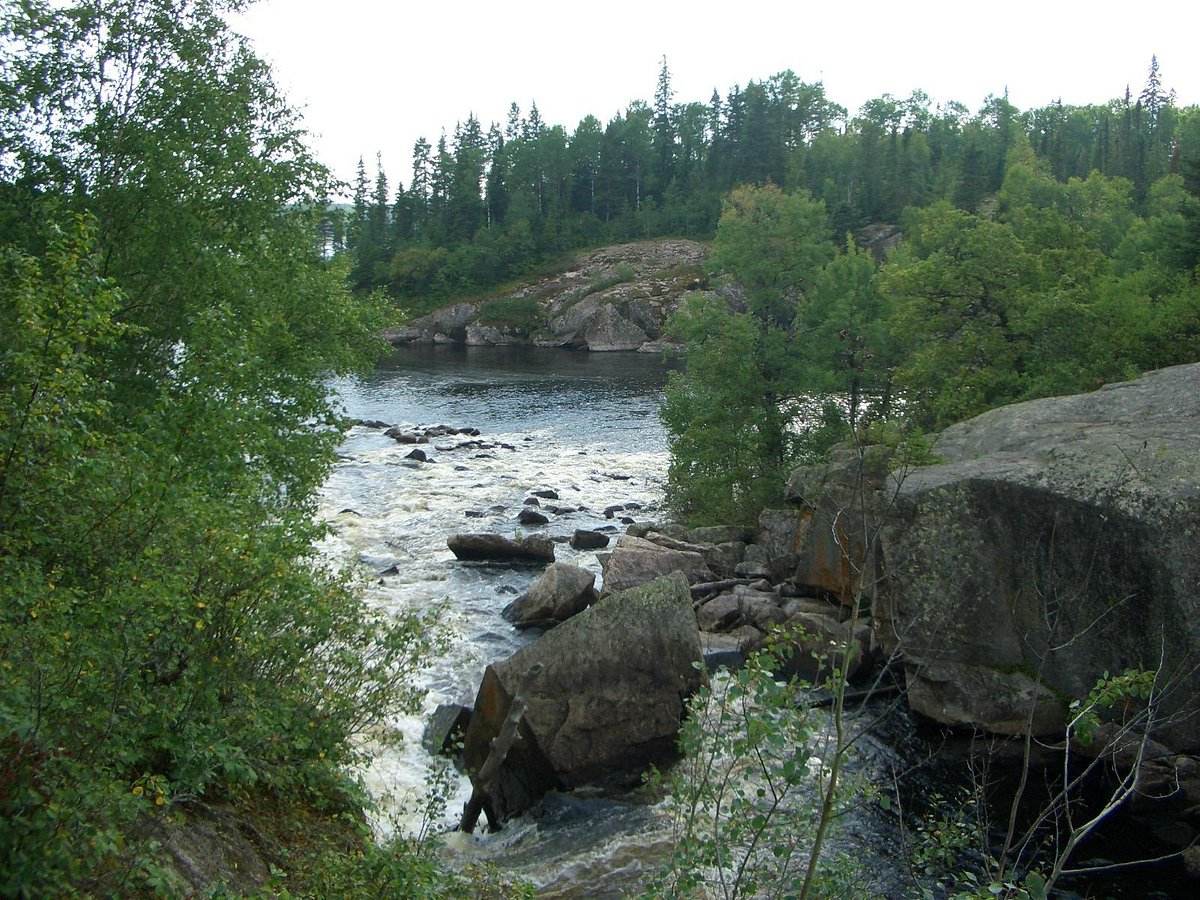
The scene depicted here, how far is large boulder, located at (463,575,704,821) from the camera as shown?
1444 cm

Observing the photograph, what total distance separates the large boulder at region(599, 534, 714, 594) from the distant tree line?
88235 mm

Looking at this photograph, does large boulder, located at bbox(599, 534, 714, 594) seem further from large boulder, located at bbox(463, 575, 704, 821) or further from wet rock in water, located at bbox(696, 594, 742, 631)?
large boulder, located at bbox(463, 575, 704, 821)

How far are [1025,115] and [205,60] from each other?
166154 mm

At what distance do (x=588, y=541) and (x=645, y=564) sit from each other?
5078 mm

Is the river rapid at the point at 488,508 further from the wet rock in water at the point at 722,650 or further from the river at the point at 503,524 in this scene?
the wet rock in water at the point at 722,650

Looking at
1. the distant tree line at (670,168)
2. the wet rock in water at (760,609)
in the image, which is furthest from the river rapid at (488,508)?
the distant tree line at (670,168)

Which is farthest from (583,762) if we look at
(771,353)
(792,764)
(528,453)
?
(528,453)

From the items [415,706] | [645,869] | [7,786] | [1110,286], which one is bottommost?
[645,869]

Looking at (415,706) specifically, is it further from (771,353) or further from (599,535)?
(771,353)

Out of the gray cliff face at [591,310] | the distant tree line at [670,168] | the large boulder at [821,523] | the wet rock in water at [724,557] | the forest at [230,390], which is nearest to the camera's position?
the forest at [230,390]

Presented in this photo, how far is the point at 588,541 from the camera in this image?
95.7 feet

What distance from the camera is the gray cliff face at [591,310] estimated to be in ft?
320

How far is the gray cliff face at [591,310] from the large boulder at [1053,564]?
76.6m

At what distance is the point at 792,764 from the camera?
5648 millimetres
